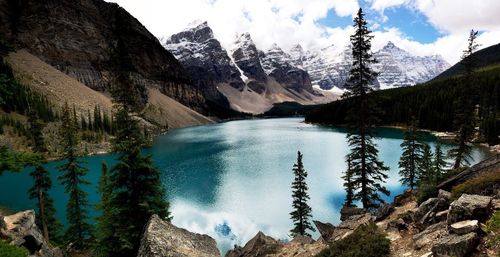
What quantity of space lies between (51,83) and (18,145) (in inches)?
3365

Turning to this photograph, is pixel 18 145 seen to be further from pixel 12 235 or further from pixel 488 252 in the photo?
pixel 488 252

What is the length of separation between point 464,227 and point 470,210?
1060 millimetres

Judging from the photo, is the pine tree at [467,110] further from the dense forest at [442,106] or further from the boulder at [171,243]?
the dense forest at [442,106]

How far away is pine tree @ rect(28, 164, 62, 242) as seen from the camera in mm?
30969

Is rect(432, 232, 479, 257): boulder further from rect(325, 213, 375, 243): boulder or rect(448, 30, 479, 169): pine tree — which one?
rect(448, 30, 479, 169): pine tree

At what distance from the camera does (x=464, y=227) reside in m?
10.6

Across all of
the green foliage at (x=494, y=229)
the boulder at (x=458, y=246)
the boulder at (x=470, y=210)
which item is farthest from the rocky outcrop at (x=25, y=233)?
the green foliage at (x=494, y=229)

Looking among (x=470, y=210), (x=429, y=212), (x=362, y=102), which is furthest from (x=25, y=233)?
(x=362, y=102)

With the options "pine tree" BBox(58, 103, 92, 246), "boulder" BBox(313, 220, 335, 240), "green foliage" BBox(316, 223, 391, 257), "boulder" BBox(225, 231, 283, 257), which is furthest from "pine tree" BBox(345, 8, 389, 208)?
"pine tree" BBox(58, 103, 92, 246)

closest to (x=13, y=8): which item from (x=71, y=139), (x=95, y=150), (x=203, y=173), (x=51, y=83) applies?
(x=51, y=83)

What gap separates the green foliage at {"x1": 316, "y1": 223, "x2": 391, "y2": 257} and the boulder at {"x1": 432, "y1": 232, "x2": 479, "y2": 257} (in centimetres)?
269

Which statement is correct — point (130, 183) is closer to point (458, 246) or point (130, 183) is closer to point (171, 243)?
point (171, 243)

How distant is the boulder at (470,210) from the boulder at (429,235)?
0.75 m

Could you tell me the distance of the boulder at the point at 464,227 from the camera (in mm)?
10378
